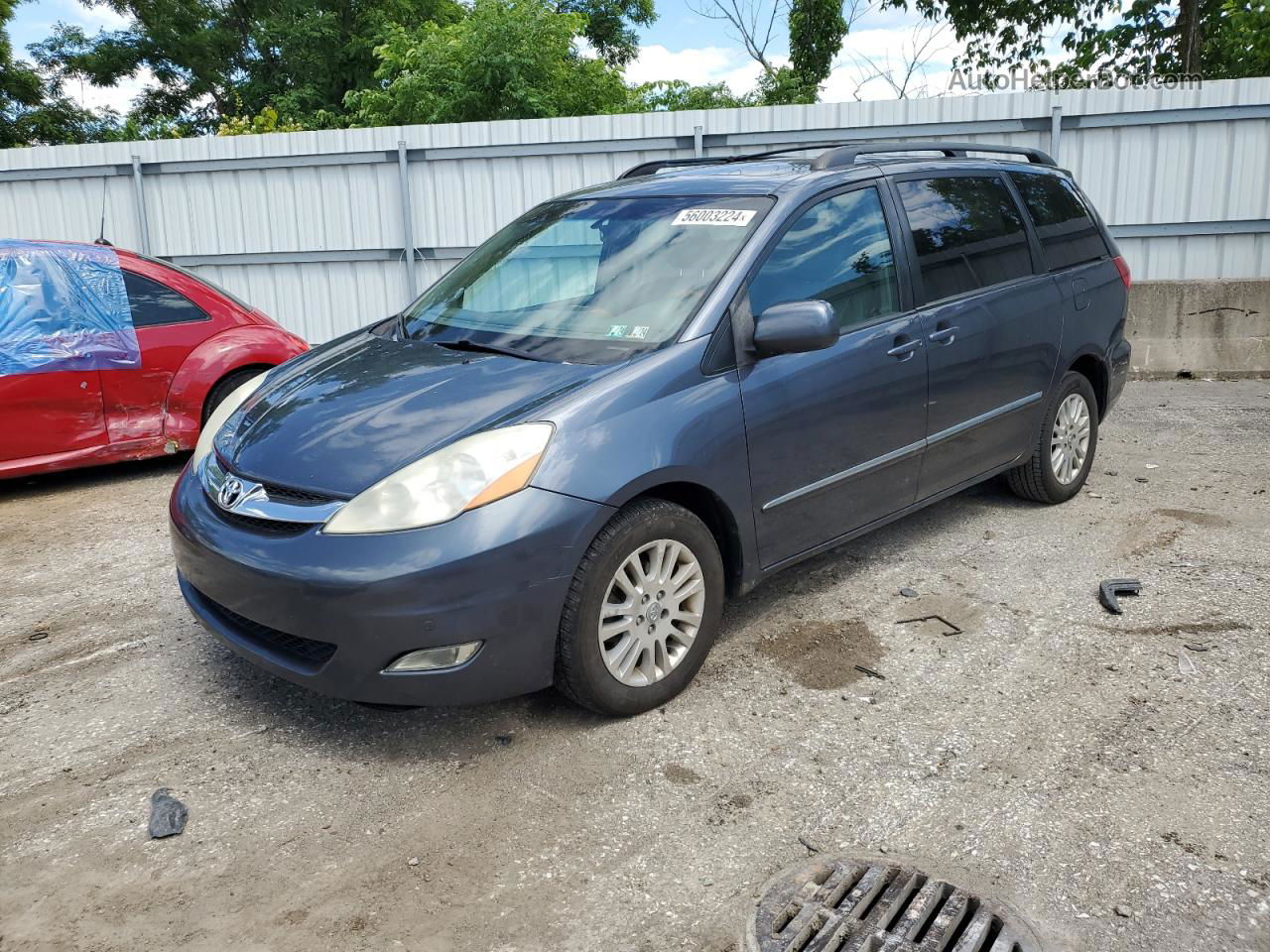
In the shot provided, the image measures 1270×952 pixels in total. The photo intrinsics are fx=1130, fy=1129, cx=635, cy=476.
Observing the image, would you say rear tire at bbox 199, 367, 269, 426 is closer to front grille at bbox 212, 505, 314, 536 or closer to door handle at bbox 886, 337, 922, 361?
front grille at bbox 212, 505, 314, 536

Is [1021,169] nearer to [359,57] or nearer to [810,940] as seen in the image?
[810,940]

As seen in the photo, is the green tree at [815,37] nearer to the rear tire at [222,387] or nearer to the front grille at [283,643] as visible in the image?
the rear tire at [222,387]

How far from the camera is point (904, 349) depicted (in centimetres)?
450

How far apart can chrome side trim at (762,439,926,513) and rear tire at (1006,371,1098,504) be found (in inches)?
49.0

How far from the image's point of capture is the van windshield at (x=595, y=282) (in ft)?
12.9

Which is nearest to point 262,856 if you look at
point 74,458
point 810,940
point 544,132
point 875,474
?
point 810,940

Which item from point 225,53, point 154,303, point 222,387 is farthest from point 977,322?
point 225,53

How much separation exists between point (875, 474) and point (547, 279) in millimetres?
1492

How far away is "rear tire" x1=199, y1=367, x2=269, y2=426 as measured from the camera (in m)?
6.94

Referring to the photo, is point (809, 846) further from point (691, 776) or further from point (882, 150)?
point (882, 150)

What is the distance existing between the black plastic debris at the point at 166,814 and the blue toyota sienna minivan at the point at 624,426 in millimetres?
465

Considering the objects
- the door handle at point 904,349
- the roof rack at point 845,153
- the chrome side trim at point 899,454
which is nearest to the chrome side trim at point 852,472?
the chrome side trim at point 899,454

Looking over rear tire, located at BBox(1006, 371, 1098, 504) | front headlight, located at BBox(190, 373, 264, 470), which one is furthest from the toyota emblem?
rear tire, located at BBox(1006, 371, 1098, 504)

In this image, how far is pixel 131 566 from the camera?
17.3ft
